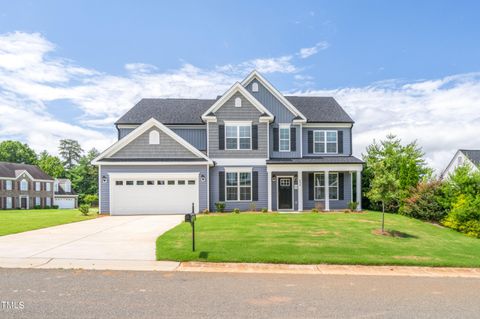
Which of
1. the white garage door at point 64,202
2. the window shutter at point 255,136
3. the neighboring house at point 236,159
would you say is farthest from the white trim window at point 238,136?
the white garage door at point 64,202

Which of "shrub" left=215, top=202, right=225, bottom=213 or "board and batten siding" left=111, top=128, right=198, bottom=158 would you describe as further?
"board and batten siding" left=111, top=128, right=198, bottom=158

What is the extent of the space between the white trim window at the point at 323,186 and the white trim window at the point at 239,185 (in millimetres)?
4400

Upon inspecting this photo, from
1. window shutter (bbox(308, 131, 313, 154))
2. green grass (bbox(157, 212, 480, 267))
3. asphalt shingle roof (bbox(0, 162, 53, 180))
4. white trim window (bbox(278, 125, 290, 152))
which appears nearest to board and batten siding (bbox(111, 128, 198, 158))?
white trim window (bbox(278, 125, 290, 152))

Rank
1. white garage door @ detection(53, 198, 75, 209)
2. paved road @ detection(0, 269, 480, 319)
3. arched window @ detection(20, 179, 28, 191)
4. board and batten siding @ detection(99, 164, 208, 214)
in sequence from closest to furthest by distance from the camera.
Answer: paved road @ detection(0, 269, 480, 319), board and batten siding @ detection(99, 164, 208, 214), arched window @ detection(20, 179, 28, 191), white garage door @ detection(53, 198, 75, 209)

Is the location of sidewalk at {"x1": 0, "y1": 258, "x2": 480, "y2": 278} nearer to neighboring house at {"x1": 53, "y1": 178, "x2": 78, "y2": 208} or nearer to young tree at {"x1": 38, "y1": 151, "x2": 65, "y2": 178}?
neighboring house at {"x1": 53, "y1": 178, "x2": 78, "y2": 208}

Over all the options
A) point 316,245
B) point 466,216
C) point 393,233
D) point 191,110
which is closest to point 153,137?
point 191,110

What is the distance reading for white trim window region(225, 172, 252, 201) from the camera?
2150 cm

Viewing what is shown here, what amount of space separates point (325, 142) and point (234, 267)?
1681 cm

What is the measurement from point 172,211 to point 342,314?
651 inches

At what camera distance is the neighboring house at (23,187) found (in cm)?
4975

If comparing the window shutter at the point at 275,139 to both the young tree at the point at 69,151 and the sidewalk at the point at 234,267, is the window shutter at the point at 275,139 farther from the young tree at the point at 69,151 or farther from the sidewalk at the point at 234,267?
the young tree at the point at 69,151

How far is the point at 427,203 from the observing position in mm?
18250

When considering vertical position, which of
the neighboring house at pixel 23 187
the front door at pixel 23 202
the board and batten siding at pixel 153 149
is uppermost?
the board and batten siding at pixel 153 149

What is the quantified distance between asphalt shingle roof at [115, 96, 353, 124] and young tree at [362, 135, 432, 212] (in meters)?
4.25
